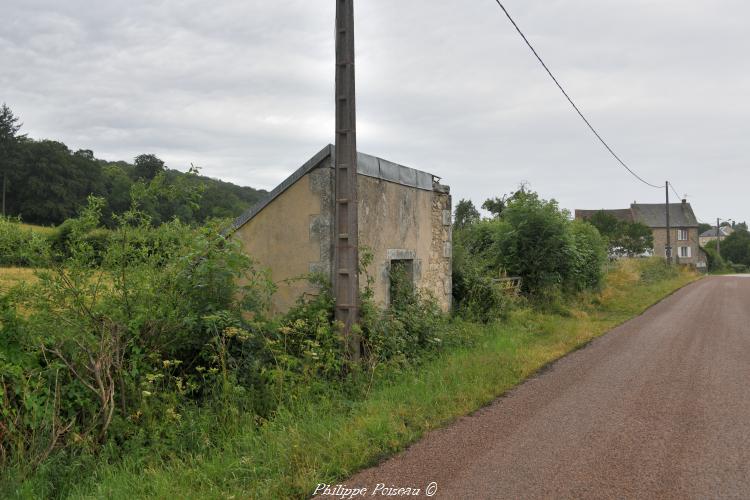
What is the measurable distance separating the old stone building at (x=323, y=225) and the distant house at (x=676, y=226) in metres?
64.4

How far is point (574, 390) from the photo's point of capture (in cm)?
732

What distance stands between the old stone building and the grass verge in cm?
218

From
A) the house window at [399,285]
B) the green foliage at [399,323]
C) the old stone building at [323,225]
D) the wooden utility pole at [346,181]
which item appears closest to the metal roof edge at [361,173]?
the old stone building at [323,225]

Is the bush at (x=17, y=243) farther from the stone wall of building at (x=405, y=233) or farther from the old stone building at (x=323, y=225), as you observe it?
the stone wall of building at (x=405, y=233)

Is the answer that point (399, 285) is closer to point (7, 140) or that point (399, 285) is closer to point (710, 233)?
point (7, 140)

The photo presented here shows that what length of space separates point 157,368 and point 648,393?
584 cm

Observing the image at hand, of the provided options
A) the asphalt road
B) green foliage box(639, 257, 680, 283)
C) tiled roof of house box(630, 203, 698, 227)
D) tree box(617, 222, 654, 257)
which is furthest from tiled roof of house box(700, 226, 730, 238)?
the asphalt road

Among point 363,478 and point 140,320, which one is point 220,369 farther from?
point 363,478

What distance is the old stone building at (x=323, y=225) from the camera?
8.90 metres

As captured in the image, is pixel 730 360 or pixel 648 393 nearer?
pixel 648 393

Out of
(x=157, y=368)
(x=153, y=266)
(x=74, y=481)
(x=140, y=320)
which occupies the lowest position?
(x=74, y=481)

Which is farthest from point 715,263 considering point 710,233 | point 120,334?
point 710,233

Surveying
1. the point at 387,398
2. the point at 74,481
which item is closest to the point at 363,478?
the point at 387,398

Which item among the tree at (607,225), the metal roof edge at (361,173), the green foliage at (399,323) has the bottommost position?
the green foliage at (399,323)
